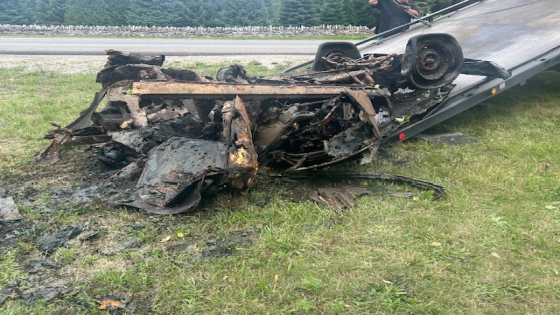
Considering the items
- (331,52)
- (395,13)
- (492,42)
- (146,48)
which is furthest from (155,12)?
(492,42)

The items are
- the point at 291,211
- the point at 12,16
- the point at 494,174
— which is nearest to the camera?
the point at 291,211

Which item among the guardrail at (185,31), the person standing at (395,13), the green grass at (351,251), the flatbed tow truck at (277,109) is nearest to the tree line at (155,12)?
the guardrail at (185,31)

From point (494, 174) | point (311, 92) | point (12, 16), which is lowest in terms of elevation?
point (494, 174)

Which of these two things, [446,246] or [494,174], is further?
[494,174]

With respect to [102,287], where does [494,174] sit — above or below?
above

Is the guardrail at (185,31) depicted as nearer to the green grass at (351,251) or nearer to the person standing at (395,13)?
the person standing at (395,13)

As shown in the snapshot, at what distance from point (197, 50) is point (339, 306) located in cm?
1316

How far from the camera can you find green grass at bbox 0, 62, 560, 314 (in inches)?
97.9

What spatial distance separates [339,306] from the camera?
7.93 ft

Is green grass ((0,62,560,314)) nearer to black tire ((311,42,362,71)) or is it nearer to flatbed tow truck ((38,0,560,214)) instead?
flatbed tow truck ((38,0,560,214))

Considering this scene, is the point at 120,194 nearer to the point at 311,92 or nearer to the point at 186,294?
the point at 186,294

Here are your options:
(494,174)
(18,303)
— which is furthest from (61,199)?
(494,174)

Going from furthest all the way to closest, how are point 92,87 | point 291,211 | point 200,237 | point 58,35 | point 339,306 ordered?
point 58,35, point 92,87, point 291,211, point 200,237, point 339,306

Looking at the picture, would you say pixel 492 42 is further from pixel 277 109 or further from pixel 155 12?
pixel 155 12
